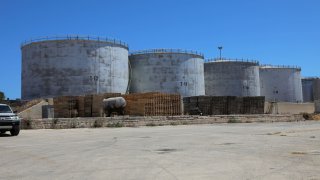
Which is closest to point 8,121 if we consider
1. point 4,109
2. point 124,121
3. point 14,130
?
point 14,130

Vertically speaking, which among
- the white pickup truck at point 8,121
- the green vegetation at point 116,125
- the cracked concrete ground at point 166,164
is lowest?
the cracked concrete ground at point 166,164

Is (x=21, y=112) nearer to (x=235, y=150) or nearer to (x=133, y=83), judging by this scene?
(x=133, y=83)

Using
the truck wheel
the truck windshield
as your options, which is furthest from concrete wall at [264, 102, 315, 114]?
the truck windshield

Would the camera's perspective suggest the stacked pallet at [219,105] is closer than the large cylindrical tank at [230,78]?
Yes

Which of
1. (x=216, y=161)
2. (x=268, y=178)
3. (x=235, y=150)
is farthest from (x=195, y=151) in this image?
(x=268, y=178)

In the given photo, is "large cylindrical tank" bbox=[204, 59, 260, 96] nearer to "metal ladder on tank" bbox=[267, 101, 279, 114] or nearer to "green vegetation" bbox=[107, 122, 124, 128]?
"metal ladder on tank" bbox=[267, 101, 279, 114]

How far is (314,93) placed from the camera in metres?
91.9

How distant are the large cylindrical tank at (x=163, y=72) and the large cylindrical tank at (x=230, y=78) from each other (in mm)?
10076

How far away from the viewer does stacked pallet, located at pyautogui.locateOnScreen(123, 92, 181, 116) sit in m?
32.6

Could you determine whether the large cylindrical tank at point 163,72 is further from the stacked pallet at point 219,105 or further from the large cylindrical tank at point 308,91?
the large cylindrical tank at point 308,91

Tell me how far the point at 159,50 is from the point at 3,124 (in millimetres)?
39626

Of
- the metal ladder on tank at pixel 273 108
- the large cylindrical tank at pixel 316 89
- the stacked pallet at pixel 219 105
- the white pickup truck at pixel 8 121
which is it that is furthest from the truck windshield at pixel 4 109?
the large cylindrical tank at pixel 316 89

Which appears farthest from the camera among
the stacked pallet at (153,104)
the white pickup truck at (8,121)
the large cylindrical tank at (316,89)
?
the large cylindrical tank at (316,89)

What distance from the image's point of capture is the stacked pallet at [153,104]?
107 ft
